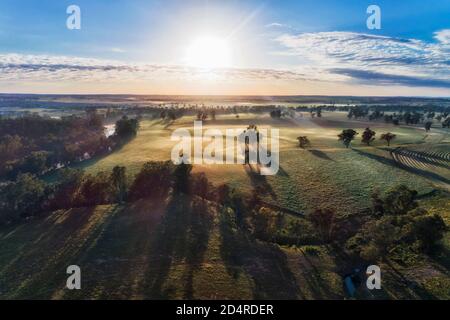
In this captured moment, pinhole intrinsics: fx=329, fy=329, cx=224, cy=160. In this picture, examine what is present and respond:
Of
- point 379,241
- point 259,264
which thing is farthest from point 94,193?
point 379,241

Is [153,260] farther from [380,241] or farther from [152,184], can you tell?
[380,241]

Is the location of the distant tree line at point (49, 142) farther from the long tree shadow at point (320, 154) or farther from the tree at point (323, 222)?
the tree at point (323, 222)

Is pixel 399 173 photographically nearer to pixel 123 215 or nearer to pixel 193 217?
pixel 193 217

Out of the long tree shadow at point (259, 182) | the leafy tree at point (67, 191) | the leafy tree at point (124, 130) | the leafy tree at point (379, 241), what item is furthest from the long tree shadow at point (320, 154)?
the leafy tree at point (124, 130)

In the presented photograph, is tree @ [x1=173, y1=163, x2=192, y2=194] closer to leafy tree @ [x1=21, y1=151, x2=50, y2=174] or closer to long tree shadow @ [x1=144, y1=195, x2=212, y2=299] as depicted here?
long tree shadow @ [x1=144, y1=195, x2=212, y2=299]

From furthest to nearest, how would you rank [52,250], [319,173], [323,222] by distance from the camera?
[319,173] < [323,222] < [52,250]

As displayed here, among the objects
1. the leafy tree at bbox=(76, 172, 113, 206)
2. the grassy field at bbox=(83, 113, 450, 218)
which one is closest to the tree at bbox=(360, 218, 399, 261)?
the grassy field at bbox=(83, 113, 450, 218)

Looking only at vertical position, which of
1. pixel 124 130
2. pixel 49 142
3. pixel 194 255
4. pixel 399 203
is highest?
pixel 124 130

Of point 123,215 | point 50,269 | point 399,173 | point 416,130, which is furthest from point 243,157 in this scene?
point 416,130
